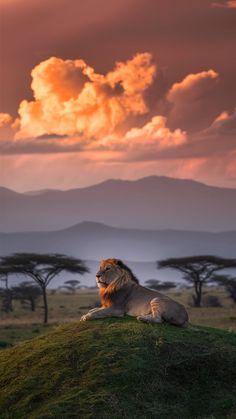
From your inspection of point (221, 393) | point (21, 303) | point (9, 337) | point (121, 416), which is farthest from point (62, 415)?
point (21, 303)

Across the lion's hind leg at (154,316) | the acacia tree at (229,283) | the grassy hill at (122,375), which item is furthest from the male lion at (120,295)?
the acacia tree at (229,283)

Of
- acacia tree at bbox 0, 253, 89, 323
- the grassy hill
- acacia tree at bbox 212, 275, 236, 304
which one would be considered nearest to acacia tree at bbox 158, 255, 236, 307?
acacia tree at bbox 212, 275, 236, 304

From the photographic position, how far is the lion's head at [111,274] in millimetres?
12227

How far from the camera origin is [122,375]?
1030 centimetres

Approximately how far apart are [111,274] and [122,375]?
237cm

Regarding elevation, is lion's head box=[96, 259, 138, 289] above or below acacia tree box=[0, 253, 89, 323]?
below

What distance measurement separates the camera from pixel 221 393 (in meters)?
10.4

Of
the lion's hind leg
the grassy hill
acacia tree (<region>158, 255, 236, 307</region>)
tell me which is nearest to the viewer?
the grassy hill

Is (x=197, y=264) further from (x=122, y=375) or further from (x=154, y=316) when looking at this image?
(x=122, y=375)

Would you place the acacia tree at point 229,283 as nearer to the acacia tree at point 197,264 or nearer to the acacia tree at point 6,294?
the acacia tree at point 197,264

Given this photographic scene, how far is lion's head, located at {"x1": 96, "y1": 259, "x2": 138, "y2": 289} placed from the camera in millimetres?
12227

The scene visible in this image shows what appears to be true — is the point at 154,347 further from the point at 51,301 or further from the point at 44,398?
the point at 51,301

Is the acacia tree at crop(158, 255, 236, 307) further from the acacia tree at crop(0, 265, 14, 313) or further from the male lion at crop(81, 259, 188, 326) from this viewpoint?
the male lion at crop(81, 259, 188, 326)

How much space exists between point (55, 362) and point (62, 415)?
149 cm
